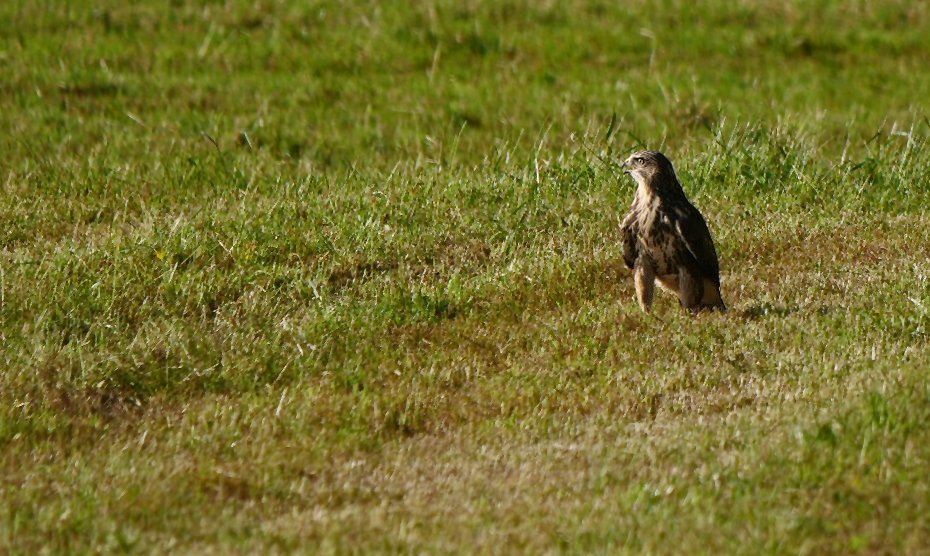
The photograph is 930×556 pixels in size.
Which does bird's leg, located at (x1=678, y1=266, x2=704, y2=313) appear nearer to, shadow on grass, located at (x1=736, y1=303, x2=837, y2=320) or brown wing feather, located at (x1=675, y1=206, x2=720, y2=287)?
brown wing feather, located at (x1=675, y1=206, x2=720, y2=287)

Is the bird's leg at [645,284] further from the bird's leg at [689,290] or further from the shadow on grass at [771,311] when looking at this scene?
the shadow on grass at [771,311]

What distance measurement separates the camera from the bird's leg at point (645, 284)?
7.86 metres

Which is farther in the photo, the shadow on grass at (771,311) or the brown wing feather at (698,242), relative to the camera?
the shadow on grass at (771,311)

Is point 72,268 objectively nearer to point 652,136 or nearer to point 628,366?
point 628,366

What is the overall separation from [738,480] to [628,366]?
4.85 feet

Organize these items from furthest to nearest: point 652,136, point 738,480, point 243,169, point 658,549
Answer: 1. point 652,136
2. point 243,169
3. point 738,480
4. point 658,549

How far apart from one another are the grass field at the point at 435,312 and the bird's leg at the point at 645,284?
0.11m

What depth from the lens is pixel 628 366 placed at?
23.9 feet

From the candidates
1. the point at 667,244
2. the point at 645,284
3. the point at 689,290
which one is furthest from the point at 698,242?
the point at 645,284

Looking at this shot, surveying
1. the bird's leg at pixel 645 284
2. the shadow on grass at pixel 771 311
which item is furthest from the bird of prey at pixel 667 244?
the shadow on grass at pixel 771 311

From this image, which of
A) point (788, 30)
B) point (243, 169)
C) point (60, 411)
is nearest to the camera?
point (60, 411)

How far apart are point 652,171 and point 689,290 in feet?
2.28

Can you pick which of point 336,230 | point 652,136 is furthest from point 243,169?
point 652,136

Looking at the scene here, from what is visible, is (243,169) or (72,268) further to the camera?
(243,169)
